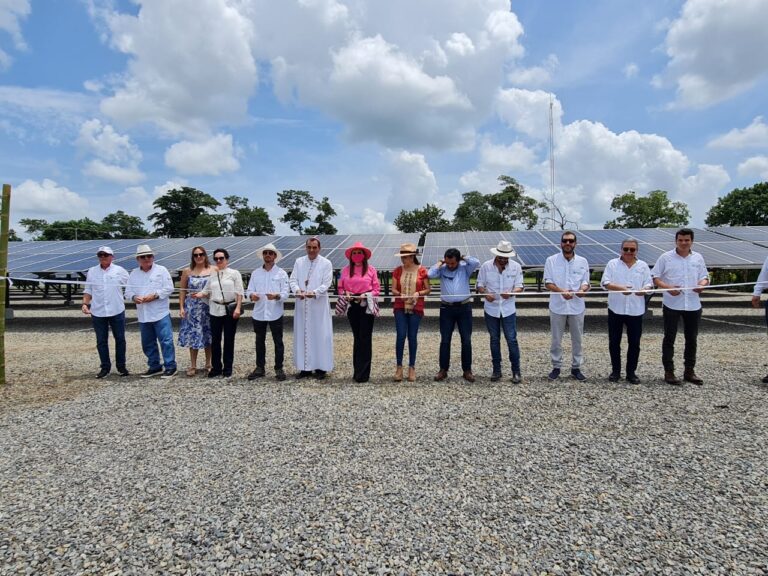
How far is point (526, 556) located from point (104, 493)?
2667 millimetres

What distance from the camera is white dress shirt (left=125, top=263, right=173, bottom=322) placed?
5.88 metres

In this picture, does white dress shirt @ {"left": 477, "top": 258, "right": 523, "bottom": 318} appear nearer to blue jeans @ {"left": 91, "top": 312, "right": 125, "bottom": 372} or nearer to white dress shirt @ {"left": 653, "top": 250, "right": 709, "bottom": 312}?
white dress shirt @ {"left": 653, "top": 250, "right": 709, "bottom": 312}

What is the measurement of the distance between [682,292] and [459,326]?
262 cm

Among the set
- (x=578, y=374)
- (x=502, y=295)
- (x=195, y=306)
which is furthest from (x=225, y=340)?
(x=578, y=374)

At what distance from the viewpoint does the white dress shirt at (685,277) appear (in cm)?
525

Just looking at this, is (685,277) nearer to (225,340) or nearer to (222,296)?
(222,296)

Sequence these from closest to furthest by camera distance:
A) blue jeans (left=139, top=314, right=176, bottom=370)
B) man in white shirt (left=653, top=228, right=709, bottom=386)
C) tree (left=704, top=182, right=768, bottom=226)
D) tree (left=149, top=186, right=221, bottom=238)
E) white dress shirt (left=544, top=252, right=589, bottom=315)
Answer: man in white shirt (left=653, top=228, right=709, bottom=386)
white dress shirt (left=544, top=252, right=589, bottom=315)
blue jeans (left=139, top=314, right=176, bottom=370)
tree (left=704, top=182, right=768, bottom=226)
tree (left=149, top=186, right=221, bottom=238)

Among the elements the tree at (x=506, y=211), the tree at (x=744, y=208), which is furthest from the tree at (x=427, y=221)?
the tree at (x=744, y=208)

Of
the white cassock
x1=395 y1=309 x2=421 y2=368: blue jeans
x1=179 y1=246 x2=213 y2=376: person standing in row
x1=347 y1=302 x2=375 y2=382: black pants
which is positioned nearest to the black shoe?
x1=395 y1=309 x2=421 y2=368: blue jeans

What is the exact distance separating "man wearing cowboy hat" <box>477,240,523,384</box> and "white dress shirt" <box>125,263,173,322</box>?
4.09 m

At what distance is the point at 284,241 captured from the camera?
16250mm

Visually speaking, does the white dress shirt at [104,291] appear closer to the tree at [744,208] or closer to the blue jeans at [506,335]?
the blue jeans at [506,335]

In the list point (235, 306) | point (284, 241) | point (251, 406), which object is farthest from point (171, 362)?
point (284, 241)

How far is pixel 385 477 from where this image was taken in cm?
312
